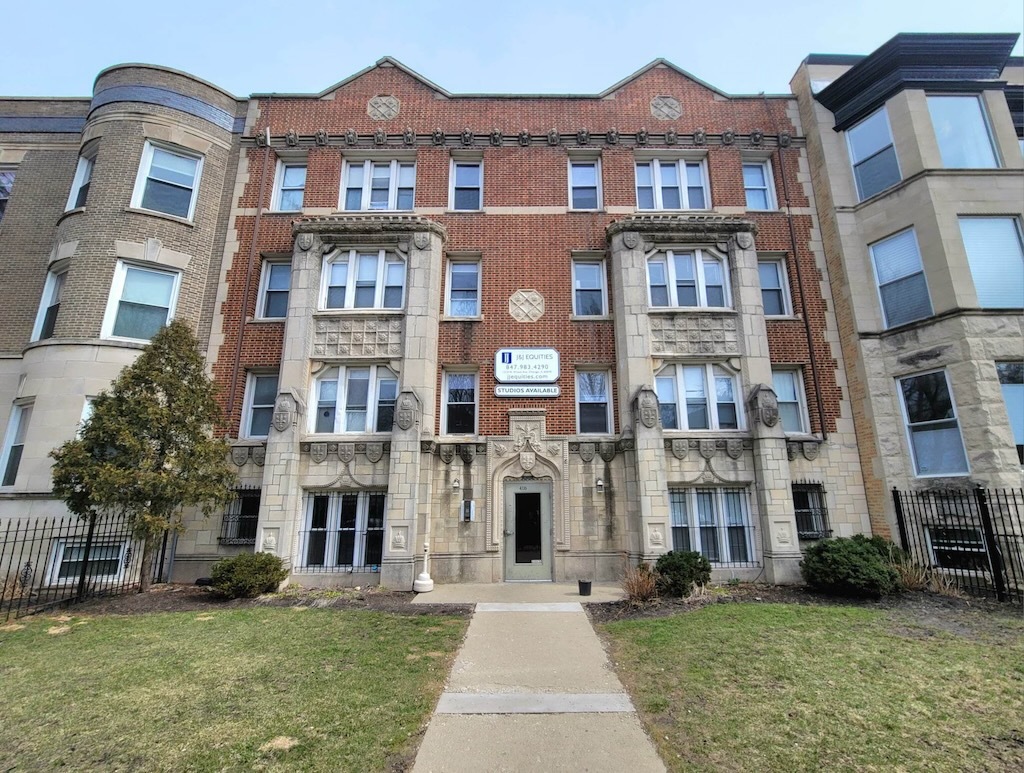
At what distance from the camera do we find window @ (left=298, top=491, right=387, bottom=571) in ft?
38.2

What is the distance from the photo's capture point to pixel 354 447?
12.0m

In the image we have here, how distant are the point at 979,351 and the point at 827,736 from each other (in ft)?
37.7

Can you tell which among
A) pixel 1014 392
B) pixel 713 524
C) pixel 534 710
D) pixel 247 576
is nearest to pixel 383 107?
pixel 247 576

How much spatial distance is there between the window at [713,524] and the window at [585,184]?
9173 millimetres

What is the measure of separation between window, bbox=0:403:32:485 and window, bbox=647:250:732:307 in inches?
661

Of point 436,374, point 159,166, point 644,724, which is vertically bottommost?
point 644,724

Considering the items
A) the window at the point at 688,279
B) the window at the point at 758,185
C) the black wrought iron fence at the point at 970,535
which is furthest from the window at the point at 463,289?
the black wrought iron fence at the point at 970,535

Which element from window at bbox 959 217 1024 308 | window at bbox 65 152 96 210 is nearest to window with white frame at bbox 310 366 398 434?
window at bbox 65 152 96 210

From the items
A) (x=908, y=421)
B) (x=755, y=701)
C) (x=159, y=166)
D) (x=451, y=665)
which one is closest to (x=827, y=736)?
(x=755, y=701)

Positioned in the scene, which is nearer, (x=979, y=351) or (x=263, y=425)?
(x=979, y=351)

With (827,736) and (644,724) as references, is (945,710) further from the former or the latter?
(644,724)

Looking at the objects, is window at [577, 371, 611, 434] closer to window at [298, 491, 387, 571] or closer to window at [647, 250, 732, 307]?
window at [647, 250, 732, 307]

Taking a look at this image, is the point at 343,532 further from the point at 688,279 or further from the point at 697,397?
the point at 688,279

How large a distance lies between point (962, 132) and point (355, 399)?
1830cm
